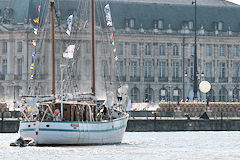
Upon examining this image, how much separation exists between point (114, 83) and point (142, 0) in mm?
15830

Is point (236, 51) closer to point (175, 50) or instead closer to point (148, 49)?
point (175, 50)

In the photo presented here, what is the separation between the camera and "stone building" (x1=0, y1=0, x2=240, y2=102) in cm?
15712

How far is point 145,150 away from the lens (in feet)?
235

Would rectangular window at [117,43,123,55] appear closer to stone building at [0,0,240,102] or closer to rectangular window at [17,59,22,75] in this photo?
stone building at [0,0,240,102]

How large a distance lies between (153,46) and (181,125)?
67884 millimetres

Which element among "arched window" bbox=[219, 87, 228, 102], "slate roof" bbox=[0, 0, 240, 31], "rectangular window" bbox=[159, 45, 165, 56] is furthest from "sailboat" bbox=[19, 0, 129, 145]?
"arched window" bbox=[219, 87, 228, 102]

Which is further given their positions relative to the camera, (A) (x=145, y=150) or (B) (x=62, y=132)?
(B) (x=62, y=132)

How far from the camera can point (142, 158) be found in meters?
65.4

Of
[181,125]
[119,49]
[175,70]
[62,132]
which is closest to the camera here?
[62,132]

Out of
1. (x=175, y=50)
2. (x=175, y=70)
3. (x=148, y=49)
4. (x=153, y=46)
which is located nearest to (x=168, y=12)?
(x=153, y=46)

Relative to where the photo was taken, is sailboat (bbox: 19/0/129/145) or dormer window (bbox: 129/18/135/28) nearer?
sailboat (bbox: 19/0/129/145)

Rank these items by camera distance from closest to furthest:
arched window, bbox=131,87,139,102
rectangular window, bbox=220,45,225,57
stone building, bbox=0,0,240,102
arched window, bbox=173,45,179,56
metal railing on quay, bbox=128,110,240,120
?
metal railing on quay, bbox=128,110,240,120 → stone building, bbox=0,0,240,102 → arched window, bbox=131,87,139,102 → arched window, bbox=173,45,179,56 → rectangular window, bbox=220,45,225,57

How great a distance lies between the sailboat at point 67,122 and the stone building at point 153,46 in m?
76.4

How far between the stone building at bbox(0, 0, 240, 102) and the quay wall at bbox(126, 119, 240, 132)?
5506cm
